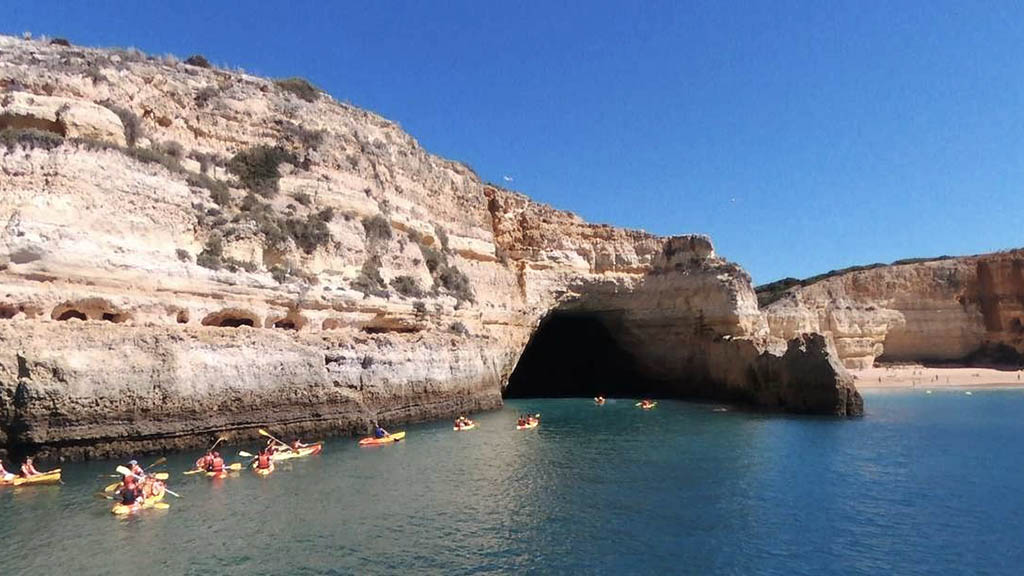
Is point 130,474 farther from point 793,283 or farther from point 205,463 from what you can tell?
point 793,283

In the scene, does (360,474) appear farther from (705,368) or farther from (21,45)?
(705,368)

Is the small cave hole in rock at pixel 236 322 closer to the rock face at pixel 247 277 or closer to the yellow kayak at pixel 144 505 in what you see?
the rock face at pixel 247 277

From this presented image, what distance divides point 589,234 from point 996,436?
21103 mm

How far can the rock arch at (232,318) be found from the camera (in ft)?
61.7

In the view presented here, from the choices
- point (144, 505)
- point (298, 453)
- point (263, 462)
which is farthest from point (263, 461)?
point (144, 505)

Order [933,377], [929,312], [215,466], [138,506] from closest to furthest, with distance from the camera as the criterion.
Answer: [138,506]
[215,466]
[933,377]
[929,312]

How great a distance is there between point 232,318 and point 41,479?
6.86m

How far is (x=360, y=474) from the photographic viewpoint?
15.3 meters

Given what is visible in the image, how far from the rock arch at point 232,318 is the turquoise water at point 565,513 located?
4414mm

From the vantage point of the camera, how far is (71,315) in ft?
53.3

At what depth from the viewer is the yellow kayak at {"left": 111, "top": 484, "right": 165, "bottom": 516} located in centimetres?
1188

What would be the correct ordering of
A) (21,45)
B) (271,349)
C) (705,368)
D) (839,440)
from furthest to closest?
Result: (705,368) < (21,45) < (839,440) < (271,349)

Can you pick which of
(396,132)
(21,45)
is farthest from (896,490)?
(21,45)

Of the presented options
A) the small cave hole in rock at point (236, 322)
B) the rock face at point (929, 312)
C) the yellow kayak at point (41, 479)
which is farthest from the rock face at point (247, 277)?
the rock face at point (929, 312)
